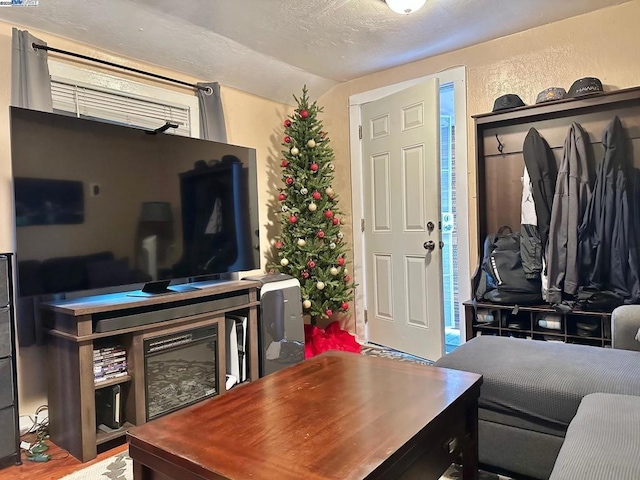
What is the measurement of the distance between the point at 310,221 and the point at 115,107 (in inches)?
60.7

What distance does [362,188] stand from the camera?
3924 millimetres

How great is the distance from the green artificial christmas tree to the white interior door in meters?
0.44

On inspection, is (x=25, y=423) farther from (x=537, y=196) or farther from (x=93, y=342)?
(x=537, y=196)

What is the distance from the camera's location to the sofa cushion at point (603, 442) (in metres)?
1.00

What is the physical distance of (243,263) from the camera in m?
3.07

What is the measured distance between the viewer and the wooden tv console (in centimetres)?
203

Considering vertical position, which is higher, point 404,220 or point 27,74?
point 27,74

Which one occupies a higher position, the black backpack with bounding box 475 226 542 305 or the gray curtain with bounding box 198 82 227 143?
the gray curtain with bounding box 198 82 227 143

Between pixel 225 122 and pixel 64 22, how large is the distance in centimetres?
123

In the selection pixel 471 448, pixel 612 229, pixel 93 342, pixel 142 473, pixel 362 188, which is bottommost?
pixel 471 448

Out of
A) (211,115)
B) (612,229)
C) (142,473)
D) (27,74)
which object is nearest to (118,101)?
(27,74)

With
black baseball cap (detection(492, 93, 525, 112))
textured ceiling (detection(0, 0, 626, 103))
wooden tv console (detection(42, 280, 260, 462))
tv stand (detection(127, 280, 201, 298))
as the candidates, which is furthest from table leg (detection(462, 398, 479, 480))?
textured ceiling (detection(0, 0, 626, 103))

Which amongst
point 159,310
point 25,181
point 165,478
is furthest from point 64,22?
point 165,478

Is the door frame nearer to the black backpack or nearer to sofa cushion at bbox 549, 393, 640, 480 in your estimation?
the black backpack
